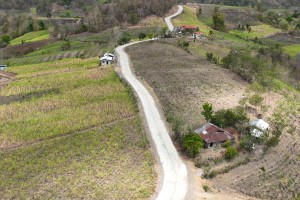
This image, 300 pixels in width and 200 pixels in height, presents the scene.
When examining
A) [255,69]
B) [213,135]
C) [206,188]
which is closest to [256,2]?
[255,69]

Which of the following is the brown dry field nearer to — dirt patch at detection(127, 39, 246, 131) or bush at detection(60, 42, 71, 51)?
dirt patch at detection(127, 39, 246, 131)

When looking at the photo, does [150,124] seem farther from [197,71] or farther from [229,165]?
[197,71]

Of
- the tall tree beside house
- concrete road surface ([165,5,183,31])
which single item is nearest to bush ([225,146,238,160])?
concrete road surface ([165,5,183,31])

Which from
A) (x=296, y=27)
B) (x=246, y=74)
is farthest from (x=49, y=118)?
(x=296, y=27)

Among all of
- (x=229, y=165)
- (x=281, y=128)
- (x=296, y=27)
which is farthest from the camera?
(x=296, y=27)

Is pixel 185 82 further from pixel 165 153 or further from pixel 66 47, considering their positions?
pixel 66 47

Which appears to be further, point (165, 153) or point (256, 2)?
point (256, 2)
